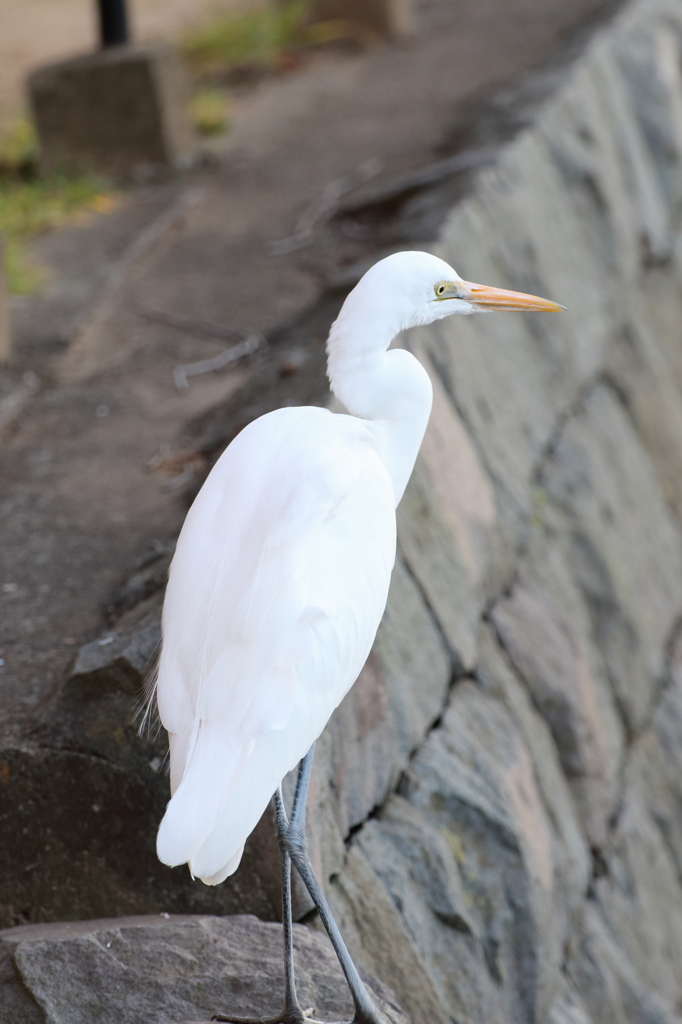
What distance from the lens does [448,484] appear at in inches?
129

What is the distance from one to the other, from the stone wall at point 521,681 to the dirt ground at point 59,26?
3.98 meters

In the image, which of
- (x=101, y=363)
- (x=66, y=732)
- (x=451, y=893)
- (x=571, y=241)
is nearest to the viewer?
(x=66, y=732)

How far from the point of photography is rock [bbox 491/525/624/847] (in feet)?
12.1

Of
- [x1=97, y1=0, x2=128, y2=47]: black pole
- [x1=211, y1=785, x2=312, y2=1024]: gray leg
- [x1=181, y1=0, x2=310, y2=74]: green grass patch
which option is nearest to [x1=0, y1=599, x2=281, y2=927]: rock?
[x1=211, y1=785, x2=312, y2=1024]: gray leg

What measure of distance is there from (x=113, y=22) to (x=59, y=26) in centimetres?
305

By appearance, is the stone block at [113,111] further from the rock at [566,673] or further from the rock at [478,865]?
the rock at [478,865]

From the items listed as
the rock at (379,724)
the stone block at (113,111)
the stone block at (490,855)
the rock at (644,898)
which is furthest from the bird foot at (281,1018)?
the stone block at (113,111)

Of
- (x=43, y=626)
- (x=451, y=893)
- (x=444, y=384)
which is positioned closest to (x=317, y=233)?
(x=444, y=384)

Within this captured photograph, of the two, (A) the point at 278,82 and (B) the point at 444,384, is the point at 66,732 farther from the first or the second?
(A) the point at 278,82

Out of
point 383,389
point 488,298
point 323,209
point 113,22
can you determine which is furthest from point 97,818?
point 113,22

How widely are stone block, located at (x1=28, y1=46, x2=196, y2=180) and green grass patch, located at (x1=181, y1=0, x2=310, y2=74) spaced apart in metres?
2.07

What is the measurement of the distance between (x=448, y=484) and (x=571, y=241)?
2.32 meters

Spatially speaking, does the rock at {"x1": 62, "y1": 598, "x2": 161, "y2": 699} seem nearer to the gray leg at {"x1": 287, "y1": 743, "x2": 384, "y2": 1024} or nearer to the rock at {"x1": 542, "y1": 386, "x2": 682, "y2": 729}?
the gray leg at {"x1": 287, "y1": 743, "x2": 384, "y2": 1024}

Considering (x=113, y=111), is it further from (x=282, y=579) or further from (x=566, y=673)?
(x=282, y=579)
